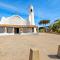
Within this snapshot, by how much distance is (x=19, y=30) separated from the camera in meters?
41.5

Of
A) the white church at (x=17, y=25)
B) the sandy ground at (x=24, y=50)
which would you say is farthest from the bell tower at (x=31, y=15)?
the sandy ground at (x=24, y=50)

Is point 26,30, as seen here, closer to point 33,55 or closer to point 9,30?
point 9,30

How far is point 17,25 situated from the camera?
4134 cm

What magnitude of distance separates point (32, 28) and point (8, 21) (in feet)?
32.2

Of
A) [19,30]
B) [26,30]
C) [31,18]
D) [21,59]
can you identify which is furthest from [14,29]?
[21,59]

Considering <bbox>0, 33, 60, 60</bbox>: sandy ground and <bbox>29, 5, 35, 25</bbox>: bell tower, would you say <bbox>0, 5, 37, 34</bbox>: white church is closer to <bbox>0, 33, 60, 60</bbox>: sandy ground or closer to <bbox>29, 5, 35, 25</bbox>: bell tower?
<bbox>29, 5, 35, 25</bbox>: bell tower

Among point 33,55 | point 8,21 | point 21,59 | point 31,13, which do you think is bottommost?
point 21,59

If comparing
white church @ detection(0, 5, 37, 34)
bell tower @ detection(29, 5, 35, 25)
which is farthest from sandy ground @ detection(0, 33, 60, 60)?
bell tower @ detection(29, 5, 35, 25)

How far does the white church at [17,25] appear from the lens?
126ft

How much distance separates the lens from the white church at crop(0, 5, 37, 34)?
126ft

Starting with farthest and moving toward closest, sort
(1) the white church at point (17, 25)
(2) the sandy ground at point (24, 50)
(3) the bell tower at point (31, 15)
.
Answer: (3) the bell tower at point (31, 15), (1) the white church at point (17, 25), (2) the sandy ground at point (24, 50)

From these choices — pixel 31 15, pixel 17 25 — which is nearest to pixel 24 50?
pixel 17 25

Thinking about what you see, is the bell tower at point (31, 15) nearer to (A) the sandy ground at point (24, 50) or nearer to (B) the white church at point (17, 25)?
(B) the white church at point (17, 25)

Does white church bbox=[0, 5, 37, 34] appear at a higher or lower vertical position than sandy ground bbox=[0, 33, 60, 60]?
higher
